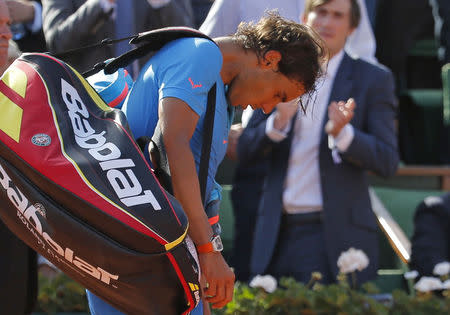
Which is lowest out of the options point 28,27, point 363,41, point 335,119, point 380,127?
point 380,127

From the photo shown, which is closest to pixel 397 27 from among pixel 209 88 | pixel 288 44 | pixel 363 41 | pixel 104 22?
pixel 363 41

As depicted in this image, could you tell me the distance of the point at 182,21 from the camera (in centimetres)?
392

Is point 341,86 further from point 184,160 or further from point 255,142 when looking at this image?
point 184,160

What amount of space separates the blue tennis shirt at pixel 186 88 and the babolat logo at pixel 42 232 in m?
0.40

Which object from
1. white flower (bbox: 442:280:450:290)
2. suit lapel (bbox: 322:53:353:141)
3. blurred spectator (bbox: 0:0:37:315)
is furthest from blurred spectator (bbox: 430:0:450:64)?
blurred spectator (bbox: 0:0:37:315)

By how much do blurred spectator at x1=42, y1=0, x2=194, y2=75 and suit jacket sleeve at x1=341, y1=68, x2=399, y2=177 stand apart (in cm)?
94

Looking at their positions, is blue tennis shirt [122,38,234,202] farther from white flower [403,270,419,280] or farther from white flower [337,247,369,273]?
white flower [403,270,419,280]

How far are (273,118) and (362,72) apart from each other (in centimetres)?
50

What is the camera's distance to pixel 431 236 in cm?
434

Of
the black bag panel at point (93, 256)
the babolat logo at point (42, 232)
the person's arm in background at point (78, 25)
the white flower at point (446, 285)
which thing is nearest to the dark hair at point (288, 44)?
the black bag panel at point (93, 256)

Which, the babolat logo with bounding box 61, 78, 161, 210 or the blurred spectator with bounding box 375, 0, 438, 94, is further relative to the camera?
the blurred spectator with bounding box 375, 0, 438, 94

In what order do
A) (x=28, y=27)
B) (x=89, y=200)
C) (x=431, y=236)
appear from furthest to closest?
(x=28, y=27), (x=431, y=236), (x=89, y=200)

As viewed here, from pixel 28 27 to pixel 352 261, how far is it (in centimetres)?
208

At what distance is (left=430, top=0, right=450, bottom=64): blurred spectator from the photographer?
5719 millimetres
